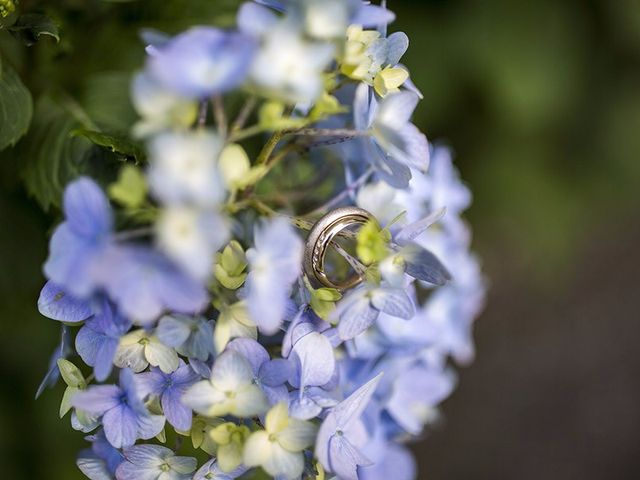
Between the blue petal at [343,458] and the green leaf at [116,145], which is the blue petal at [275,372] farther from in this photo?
the green leaf at [116,145]

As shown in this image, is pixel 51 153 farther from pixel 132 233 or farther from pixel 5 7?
pixel 132 233

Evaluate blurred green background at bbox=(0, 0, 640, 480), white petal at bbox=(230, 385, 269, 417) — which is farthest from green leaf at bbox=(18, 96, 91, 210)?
white petal at bbox=(230, 385, 269, 417)

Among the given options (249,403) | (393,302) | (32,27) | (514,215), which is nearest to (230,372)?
(249,403)

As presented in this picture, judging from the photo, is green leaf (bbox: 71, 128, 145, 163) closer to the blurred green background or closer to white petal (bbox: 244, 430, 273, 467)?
the blurred green background

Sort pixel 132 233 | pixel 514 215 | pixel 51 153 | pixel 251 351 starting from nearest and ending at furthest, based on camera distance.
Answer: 1. pixel 132 233
2. pixel 251 351
3. pixel 51 153
4. pixel 514 215

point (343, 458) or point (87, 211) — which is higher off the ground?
point (87, 211)

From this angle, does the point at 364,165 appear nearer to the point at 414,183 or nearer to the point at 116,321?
the point at 414,183

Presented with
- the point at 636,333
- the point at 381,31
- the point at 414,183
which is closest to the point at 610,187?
the point at 636,333
